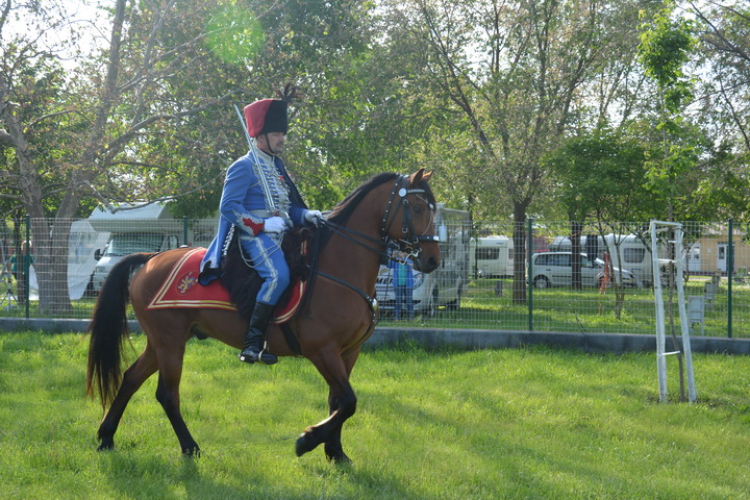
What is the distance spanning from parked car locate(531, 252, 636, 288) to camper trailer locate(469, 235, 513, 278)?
447mm

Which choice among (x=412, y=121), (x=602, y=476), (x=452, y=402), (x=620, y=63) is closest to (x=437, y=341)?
(x=452, y=402)

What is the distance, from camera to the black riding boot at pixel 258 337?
17.3 feet

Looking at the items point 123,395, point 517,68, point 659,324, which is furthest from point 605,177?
A: point 123,395

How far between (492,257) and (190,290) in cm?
635

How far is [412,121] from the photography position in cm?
1877

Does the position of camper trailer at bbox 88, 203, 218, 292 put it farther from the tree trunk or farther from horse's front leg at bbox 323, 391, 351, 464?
horse's front leg at bbox 323, 391, 351, 464

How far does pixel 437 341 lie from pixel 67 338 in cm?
616

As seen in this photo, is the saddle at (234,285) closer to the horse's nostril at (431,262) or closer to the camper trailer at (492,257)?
the horse's nostril at (431,262)

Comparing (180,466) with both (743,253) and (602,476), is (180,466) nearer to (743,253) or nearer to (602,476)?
(602,476)

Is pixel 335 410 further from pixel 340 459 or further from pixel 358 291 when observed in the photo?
pixel 358 291

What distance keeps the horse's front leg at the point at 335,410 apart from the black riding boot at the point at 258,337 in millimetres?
387

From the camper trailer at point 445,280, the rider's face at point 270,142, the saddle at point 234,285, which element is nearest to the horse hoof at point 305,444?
the saddle at point 234,285

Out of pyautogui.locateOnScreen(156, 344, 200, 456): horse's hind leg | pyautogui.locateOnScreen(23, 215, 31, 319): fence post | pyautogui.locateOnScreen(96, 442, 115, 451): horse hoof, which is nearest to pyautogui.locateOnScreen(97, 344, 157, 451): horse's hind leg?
pyautogui.locateOnScreen(96, 442, 115, 451): horse hoof

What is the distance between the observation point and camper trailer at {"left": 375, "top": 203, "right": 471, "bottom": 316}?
11.2m
